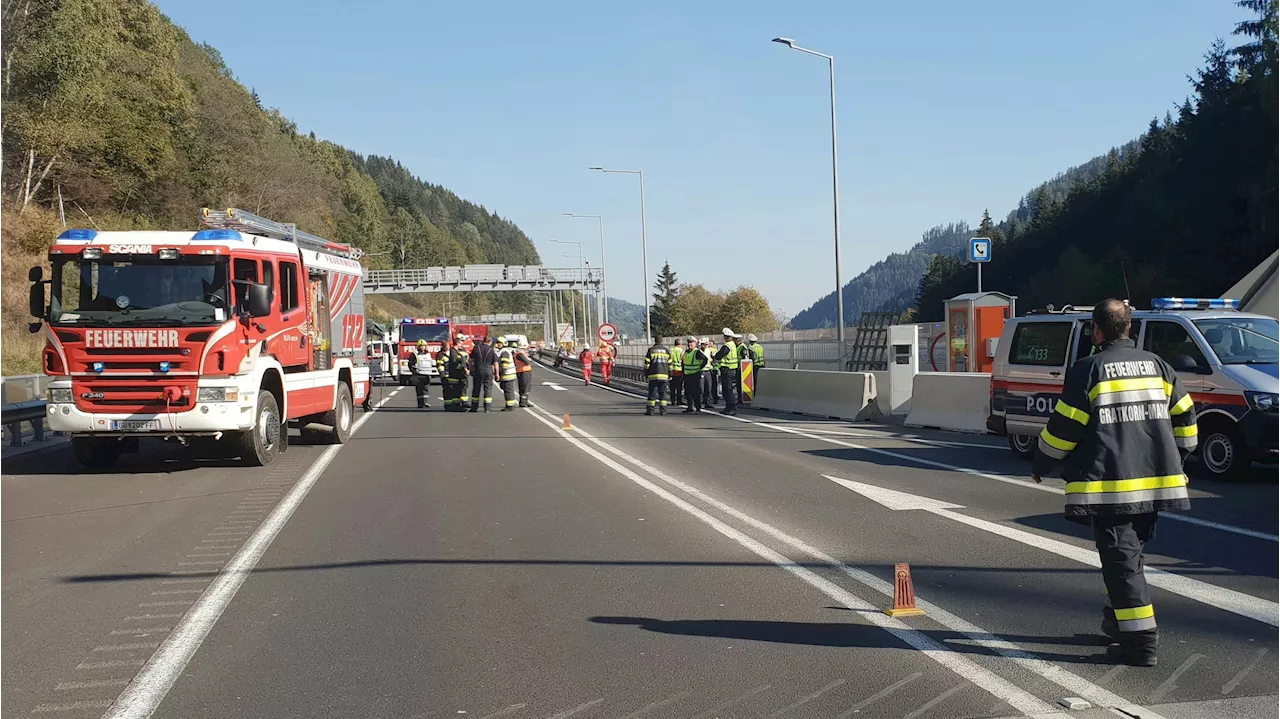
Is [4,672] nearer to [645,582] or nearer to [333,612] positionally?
[333,612]

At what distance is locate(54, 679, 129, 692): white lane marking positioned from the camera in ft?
16.6

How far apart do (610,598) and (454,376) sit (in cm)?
1959

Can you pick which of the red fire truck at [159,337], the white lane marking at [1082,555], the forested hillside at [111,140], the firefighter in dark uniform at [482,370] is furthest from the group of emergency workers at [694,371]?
the forested hillside at [111,140]

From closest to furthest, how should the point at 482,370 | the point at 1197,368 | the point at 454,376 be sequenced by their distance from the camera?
the point at 1197,368 → the point at 482,370 → the point at 454,376

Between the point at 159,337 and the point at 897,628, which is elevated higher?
the point at 159,337

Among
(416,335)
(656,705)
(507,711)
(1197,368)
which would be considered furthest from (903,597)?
(416,335)

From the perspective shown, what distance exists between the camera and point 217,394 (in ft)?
41.9

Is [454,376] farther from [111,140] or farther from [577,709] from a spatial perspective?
[111,140]

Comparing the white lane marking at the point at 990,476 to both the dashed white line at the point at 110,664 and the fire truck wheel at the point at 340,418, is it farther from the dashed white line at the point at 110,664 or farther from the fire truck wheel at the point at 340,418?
the dashed white line at the point at 110,664

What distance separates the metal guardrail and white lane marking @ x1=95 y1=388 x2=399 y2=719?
750cm

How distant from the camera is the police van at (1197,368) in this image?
1100cm

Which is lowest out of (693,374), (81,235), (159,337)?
(693,374)

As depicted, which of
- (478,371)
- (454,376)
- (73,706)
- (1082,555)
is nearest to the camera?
(73,706)

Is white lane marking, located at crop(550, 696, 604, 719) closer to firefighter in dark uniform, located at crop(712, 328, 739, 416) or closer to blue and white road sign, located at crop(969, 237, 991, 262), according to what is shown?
firefighter in dark uniform, located at crop(712, 328, 739, 416)
